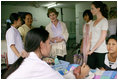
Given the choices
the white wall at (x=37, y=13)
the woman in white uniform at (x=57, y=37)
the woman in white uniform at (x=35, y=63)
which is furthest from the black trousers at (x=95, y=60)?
the white wall at (x=37, y=13)

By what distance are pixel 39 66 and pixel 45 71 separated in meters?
0.06

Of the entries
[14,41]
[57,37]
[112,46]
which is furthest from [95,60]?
[14,41]

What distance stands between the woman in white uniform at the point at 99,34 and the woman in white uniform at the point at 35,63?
0.91m

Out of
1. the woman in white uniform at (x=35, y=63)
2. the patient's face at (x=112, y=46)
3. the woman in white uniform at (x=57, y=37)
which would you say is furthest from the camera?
the woman in white uniform at (x=57, y=37)

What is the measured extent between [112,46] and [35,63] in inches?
42.8

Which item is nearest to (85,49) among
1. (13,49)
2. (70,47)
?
(13,49)

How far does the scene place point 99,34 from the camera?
1928 mm

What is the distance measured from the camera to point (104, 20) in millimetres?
1876

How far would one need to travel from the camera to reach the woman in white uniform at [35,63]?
3.57 feet

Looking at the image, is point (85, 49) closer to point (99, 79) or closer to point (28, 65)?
point (99, 79)

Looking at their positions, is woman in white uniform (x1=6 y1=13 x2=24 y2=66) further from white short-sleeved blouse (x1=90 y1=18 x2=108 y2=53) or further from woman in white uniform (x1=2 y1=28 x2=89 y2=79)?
white short-sleeved blouse (x1=90 y1=18 x2=108 y2=53)

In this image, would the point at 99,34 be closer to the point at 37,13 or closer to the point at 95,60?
the point at 95,60

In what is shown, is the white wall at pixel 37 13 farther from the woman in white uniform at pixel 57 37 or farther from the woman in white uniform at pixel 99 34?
the woman in white uniform at pixel 99 34

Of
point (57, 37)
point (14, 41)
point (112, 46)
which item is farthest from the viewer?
point (57, 37)
